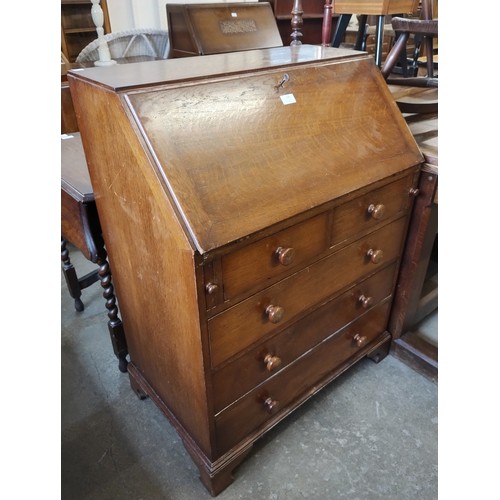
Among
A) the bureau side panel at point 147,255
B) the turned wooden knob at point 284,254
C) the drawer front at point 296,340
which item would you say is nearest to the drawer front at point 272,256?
the turned wooden knob at point 284,254

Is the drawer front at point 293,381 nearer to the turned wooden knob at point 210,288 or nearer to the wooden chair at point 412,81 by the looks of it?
the turned wooden knob at point 210,288

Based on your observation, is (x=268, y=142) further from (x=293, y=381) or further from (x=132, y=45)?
(x=132, y=45)

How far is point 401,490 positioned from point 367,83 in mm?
1285

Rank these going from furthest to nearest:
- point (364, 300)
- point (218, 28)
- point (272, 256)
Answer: point (218, 28) → point (364, 300) → point (272, 256)

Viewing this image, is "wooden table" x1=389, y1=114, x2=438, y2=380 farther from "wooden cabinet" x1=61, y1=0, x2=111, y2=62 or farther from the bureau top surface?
"wooden cabinet" x1=61, y1=0, x2=111, y2=62

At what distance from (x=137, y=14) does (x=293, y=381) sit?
3.53m

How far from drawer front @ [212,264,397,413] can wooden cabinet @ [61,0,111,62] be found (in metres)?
3.20

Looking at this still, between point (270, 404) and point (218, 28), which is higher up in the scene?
point (218, 28)

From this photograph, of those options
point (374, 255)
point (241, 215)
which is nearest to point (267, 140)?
point (241, 215)

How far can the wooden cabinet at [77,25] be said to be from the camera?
347 centimetres

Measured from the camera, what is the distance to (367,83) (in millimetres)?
1299

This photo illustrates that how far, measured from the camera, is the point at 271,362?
1.20 meters

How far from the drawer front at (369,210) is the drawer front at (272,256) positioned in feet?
0.22

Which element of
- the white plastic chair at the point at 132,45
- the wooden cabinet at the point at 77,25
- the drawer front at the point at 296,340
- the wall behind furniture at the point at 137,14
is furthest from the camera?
the wall behind furniture at the point at 137,14
